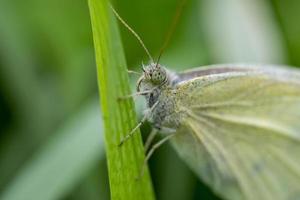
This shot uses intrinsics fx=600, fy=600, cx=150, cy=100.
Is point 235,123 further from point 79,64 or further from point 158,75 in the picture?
point 79,64

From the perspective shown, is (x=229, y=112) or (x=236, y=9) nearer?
(x=229, y=112)

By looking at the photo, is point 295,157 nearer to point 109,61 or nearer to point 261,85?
point 261,85

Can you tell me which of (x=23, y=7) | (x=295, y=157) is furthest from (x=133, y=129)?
(x=23, y=7)

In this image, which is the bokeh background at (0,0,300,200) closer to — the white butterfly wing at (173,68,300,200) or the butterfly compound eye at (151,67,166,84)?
the white butterfly wing at (173,68,300,200)

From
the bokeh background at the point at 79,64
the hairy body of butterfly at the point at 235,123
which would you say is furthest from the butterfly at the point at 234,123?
the bokeh background at the point at 79,64

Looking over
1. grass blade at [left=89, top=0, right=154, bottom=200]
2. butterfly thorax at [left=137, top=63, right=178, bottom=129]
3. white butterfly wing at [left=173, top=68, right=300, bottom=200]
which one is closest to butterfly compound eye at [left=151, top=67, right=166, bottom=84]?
butterfly thorax at [left=137, top=63, right=178, bottom=129]

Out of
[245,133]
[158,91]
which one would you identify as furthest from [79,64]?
[245,133]
